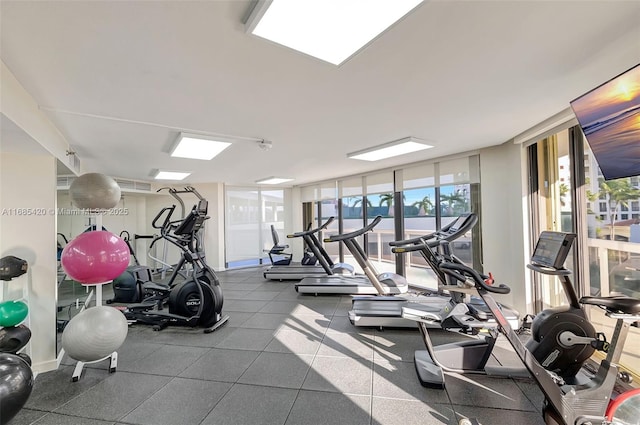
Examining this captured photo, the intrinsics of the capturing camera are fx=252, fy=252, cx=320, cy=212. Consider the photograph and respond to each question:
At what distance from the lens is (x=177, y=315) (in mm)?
3643

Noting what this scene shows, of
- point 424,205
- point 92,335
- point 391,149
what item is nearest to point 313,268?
point 424,205

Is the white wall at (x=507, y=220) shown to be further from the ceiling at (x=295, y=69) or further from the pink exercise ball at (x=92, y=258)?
the pink exercise ball at (x=92, y=258)

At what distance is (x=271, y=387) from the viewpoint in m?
2.25

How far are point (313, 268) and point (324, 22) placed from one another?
5.99 meters

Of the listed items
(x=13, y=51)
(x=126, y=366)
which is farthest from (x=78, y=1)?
(x=126, y=366)

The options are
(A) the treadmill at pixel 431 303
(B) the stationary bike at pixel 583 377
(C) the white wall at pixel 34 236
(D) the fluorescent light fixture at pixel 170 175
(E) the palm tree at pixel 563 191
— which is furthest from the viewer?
(D) the fluorescent light fixture at pixel 170 175

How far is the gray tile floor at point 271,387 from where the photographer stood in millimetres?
1927

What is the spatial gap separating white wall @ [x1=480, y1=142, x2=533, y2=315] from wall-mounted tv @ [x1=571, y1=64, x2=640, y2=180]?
1.79 m

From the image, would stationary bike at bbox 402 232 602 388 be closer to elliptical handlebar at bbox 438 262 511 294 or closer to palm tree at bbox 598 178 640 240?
elliptical handlebar at bbox 438 262 511 294

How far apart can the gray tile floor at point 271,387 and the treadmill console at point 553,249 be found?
1.14 meters

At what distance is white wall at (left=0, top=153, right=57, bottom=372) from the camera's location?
240cm

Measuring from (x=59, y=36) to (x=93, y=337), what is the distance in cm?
235

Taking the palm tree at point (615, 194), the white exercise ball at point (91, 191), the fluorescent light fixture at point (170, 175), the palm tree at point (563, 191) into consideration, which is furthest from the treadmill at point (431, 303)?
the fluorescent light fixture at point (170, 175)

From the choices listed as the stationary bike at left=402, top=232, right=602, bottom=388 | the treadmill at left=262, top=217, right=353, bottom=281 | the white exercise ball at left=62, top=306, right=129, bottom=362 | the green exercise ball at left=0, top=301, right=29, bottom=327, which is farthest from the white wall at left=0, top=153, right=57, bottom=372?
the treadmill at left=262, top=217, right=353, bottom=281
